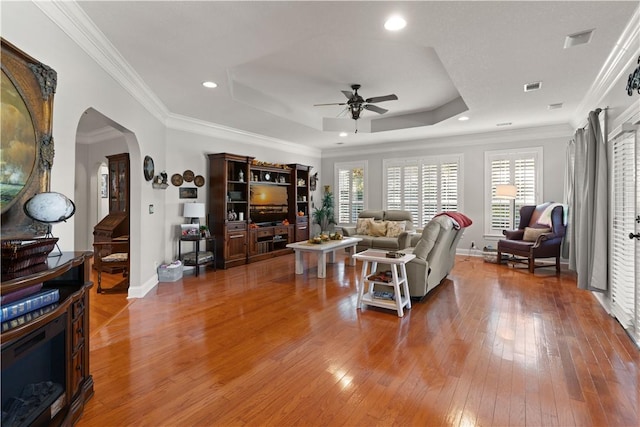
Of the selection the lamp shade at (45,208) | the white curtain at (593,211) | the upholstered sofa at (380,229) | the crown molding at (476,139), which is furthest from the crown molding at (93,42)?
the crown molding at (476,139)

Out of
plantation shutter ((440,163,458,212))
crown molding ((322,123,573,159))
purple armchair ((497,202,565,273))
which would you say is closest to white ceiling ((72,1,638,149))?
crown molding ((322,123,573,159))

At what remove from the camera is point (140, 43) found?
303 cm

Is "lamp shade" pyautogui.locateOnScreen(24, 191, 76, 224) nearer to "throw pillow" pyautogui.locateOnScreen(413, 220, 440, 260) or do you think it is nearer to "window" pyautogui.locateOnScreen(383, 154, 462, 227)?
"throw pillow" pyautogui.locateOnScreen(413, 220, 440, 260)

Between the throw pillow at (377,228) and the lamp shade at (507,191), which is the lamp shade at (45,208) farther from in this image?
the lamp shade at (507,191)

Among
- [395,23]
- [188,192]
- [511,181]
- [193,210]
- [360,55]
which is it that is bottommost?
[193,210]

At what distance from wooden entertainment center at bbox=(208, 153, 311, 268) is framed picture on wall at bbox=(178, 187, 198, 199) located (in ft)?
1.10

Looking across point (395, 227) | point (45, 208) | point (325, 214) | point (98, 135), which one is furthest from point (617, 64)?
point (98, 135)

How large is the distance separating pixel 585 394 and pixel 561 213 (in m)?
4.50

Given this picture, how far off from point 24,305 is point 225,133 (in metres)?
5.44

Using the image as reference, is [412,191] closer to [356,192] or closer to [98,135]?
[356,192]

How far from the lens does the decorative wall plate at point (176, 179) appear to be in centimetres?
561

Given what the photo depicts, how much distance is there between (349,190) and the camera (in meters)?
9.00

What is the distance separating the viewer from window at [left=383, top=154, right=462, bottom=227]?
24.7 ft

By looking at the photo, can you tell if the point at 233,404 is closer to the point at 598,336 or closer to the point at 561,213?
the point at 598,336
